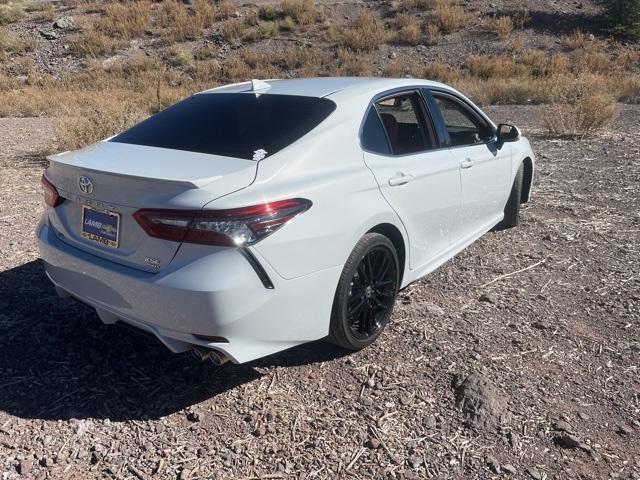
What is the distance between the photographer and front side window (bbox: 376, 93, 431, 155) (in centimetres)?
401

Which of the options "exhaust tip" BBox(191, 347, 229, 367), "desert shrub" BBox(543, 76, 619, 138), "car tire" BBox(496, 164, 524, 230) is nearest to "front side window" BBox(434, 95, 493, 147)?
A: "car tire" BBox(496, 164, 524, 230)

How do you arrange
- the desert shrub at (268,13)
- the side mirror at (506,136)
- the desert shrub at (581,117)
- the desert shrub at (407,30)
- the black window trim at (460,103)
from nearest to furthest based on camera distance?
the black window trim at (460,103), the side mirror at (506,136), the desert shrub at (581,117), the desert shrub at (407,30), the desert shrub at (268,13)

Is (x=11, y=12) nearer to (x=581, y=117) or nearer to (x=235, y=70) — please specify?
(x=235, y=70)

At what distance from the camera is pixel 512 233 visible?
19.2ft

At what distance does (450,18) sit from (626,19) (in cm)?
752

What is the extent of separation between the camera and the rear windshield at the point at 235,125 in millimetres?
3371

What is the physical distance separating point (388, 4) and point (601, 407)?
31.6 metres

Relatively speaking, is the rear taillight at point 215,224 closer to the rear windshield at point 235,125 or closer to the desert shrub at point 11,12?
the rear windshield at point 235,125

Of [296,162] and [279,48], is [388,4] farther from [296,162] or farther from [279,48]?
[296,162]

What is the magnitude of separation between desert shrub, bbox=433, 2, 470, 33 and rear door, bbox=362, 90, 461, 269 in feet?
85.7

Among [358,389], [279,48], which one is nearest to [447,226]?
[358,389]

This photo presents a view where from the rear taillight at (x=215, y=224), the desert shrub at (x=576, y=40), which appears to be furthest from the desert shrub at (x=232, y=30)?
the rear taillight at (x=215, y=224)

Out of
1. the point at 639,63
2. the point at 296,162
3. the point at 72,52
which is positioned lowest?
the point at 72,52

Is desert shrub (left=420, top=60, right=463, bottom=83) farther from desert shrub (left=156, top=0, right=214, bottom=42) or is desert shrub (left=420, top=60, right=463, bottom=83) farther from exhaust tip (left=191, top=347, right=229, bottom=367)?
exhaust tip (left=191, top=347, right=229, bottom=367)
